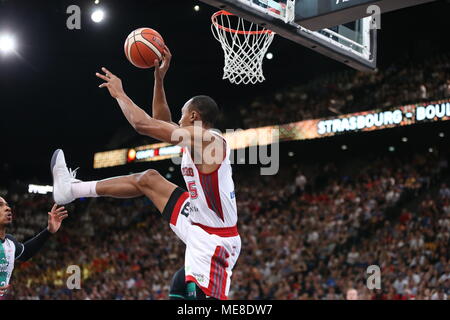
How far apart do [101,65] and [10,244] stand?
12.7 meters

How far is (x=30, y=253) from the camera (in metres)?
5.71

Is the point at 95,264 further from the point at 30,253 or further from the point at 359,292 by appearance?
the point at 30,253

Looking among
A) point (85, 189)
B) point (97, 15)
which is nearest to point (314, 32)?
point (85, 189)

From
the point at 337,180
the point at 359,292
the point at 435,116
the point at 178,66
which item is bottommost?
the point at 359,292

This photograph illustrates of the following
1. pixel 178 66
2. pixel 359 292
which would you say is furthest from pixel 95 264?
pixel 359 292

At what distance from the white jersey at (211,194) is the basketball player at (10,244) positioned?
5.15ft

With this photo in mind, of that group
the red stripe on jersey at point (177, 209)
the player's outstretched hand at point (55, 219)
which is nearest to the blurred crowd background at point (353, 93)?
the player's outstretched hand at point (55, 219)

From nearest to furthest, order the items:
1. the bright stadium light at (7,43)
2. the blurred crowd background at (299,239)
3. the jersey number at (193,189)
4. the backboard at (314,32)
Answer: the jersey number at (193,189) < the backboard at (314,32) < the blurred crowd background at (299,239) < the bright stadium light at (7,43)

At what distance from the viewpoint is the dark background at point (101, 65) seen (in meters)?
15.1

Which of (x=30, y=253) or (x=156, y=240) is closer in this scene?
(x=30, y=253)

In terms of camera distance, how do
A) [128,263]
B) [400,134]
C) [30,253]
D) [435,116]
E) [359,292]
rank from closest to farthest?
1. [30,253]
2. [359,292]
3. [435,116]
4. [400,134]
5. [128,263]

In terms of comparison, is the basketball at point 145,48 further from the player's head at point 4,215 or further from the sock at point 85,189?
the player's head at point 4,215

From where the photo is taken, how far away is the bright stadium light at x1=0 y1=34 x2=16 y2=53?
49.3 feet
